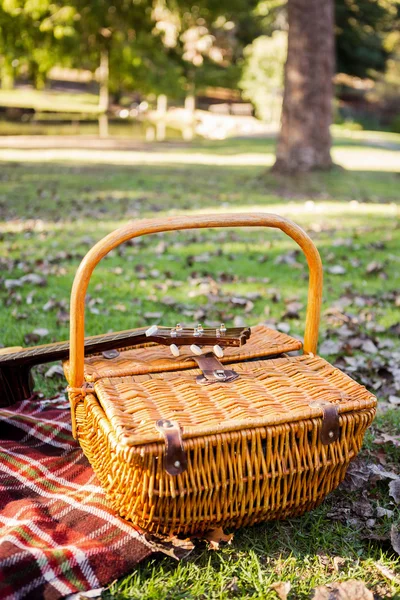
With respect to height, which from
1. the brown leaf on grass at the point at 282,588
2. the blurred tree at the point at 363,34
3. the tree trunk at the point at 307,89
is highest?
the blurred tree at the point at 363,34

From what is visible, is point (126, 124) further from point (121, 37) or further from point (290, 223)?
point (290, 223)

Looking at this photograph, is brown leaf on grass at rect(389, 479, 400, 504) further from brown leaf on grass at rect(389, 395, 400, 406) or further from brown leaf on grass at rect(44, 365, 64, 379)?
brown leaf on grass at rect(44, 365, 64, 379)

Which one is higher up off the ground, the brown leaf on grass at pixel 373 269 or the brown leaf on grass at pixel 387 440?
the brown leaf on grass at pixel 373 269

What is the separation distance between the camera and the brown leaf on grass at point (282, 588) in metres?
1.94

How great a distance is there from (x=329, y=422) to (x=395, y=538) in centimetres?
50

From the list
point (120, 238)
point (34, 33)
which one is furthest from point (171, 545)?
point (34, 33)

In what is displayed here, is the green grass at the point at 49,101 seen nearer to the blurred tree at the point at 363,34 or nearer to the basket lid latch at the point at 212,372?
the blurred tree at the point at 363,34

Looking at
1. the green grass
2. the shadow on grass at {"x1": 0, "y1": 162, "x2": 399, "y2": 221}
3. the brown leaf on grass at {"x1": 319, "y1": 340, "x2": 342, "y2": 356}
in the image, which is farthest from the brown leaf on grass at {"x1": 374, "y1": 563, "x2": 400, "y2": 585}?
the green grass

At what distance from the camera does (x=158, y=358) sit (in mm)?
2510

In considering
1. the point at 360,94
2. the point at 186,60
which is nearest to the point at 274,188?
the point at 186,60

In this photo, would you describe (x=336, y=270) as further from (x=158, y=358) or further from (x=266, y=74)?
(x=266, y=74)

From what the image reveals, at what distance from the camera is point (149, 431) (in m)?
1.95

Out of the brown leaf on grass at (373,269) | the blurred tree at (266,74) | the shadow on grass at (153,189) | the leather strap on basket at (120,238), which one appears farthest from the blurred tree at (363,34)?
the leather strap on basket at (120,238)

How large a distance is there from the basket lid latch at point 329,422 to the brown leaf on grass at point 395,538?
16.2 inches
